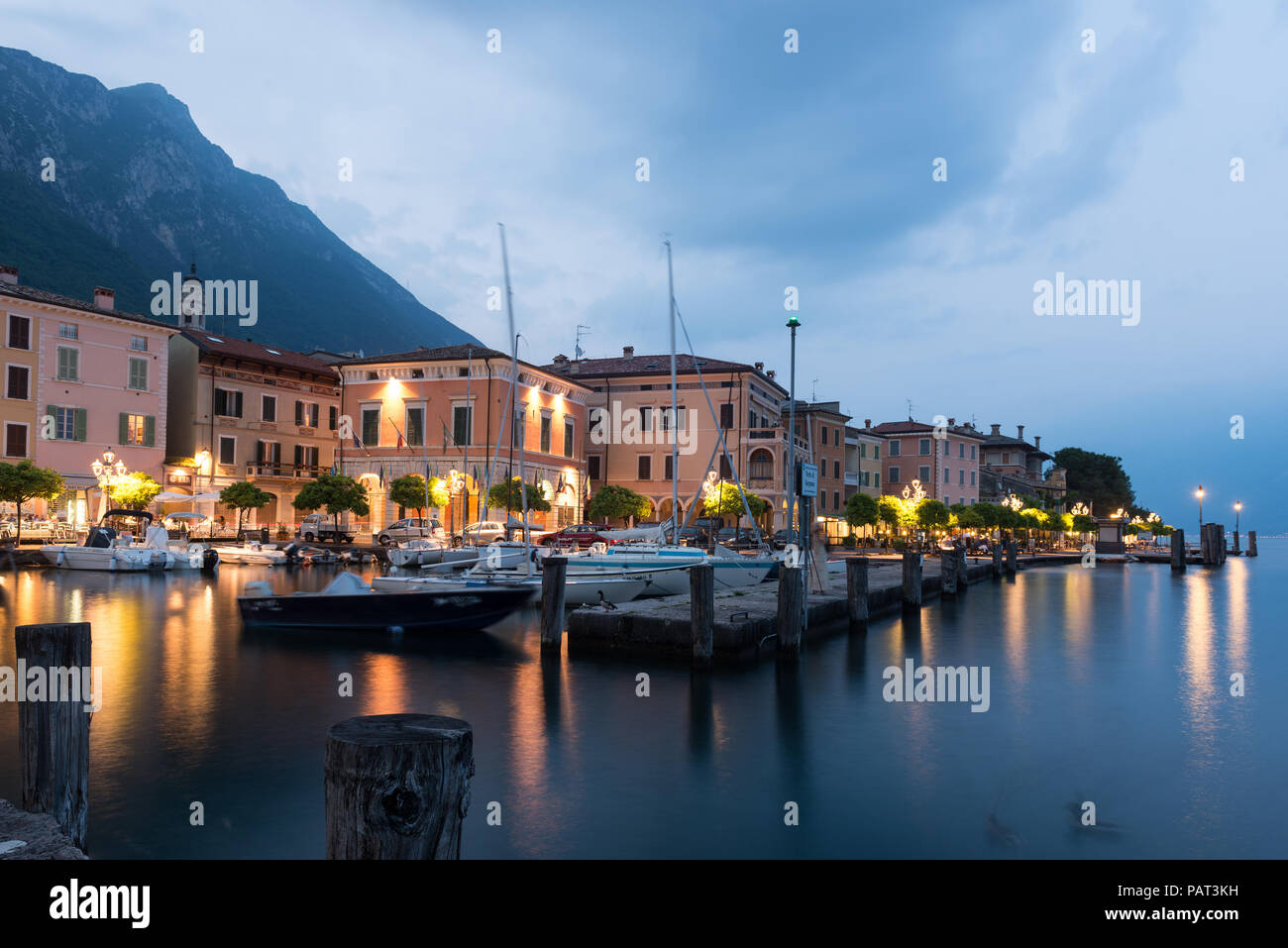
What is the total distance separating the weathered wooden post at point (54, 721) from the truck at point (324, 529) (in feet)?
140

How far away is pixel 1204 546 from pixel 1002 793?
6744 centimetres

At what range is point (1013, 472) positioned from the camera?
9800 centimetres

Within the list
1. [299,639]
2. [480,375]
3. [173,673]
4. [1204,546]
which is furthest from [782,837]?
[1204,546]

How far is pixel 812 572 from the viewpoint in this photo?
1310 inches

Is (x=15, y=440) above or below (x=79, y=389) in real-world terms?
below

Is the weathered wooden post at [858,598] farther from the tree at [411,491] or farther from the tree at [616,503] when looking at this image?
the tree at [411,491]

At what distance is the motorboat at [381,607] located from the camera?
19.7 metres

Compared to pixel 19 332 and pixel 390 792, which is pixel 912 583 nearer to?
pixel 390 792

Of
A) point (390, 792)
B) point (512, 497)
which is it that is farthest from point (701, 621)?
point (512, 497)

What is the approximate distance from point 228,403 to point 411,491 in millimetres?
14259

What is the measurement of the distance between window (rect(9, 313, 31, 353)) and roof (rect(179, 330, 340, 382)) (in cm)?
916

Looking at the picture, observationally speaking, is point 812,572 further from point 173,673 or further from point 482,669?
point 173,673

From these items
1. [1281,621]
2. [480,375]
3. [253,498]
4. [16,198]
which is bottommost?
[1281,621]

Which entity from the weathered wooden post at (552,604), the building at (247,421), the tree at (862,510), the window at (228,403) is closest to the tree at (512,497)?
the building at (247,421)
